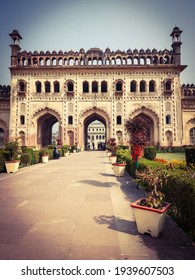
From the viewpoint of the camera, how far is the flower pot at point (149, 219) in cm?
283

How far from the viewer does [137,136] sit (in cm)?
Answer: 702

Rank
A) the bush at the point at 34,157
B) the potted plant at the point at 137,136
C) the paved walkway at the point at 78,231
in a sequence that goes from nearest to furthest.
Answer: the paved walkway at the point at 78,231, the potted plant at the point at 137,136, the bush at the point at 34,157

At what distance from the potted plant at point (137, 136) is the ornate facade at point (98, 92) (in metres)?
19.2

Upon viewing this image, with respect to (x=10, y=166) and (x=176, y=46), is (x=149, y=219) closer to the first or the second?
(x=10, y=166)

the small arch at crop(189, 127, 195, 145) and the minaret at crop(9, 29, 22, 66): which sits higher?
the minaret at crop(9, 29, 22, 66)

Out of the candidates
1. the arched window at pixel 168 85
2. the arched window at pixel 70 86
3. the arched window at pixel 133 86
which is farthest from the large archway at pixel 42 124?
the arched window at pixel 168 85

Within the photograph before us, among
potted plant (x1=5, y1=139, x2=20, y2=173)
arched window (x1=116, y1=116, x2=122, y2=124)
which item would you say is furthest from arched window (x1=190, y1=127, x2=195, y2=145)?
potted plant (x1=5, y1=139, x2=20, y2=173)

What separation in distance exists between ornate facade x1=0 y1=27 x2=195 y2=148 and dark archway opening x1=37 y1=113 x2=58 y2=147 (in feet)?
3.22

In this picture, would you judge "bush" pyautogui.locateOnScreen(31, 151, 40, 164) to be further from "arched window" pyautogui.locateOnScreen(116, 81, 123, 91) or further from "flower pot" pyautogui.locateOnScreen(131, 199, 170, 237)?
"arched window" pyautogui.locateOnScreen(116, 81, 123, 91)

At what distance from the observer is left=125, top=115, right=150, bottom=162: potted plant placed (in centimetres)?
698

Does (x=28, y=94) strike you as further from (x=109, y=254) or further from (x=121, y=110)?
(x=109, y=254)

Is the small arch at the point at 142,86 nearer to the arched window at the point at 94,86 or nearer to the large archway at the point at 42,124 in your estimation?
the arched window at the point at 94,86

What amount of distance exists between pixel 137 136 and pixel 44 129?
26244 millimetres

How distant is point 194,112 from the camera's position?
93.0ft
